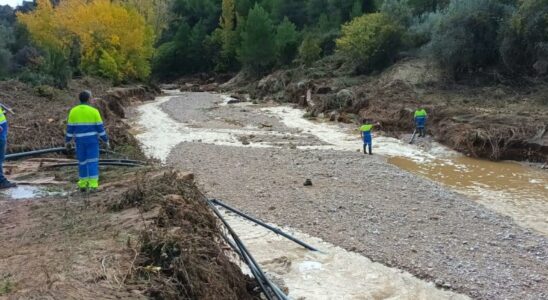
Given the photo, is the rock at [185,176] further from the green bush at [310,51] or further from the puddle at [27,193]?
the green bush at [310,51]

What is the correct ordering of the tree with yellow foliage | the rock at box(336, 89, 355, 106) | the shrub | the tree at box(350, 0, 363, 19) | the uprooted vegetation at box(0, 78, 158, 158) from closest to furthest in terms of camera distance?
the uprooted vegetation at box(0, 78, 158, 158) → the rock at box(336, 89, 355, 106) → the tree with yellow foliage → the tree at box(350, 0, 363, 19) → the shrub

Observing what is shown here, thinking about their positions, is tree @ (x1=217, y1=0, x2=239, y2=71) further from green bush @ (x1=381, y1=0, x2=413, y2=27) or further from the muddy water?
the muddy water

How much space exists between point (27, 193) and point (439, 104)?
22.2 m

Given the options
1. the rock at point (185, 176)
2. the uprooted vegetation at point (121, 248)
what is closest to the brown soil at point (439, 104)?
the rock at point (185, 176)

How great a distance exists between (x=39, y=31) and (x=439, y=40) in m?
36.9

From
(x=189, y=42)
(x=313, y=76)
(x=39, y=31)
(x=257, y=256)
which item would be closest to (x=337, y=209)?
(x=257, y=256)

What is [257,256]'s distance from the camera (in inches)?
365

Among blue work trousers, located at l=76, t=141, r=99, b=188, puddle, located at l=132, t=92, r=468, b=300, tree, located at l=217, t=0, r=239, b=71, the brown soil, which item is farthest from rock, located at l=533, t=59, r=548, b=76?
tree, located at l=217, t=0, r=239, b=71

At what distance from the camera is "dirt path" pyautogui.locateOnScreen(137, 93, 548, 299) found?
8.67 metres

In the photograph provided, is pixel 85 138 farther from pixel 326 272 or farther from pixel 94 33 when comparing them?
pixel 94 33

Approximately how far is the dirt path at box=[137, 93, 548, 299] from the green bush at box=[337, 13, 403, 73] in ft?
66.0

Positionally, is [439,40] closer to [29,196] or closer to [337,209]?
[337,209]

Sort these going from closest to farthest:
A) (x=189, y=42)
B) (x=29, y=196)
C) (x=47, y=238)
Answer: (x=47, y=238) → (x=29, y=196) → (x=189, y=42)

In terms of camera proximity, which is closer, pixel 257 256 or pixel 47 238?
pixel 47 238
